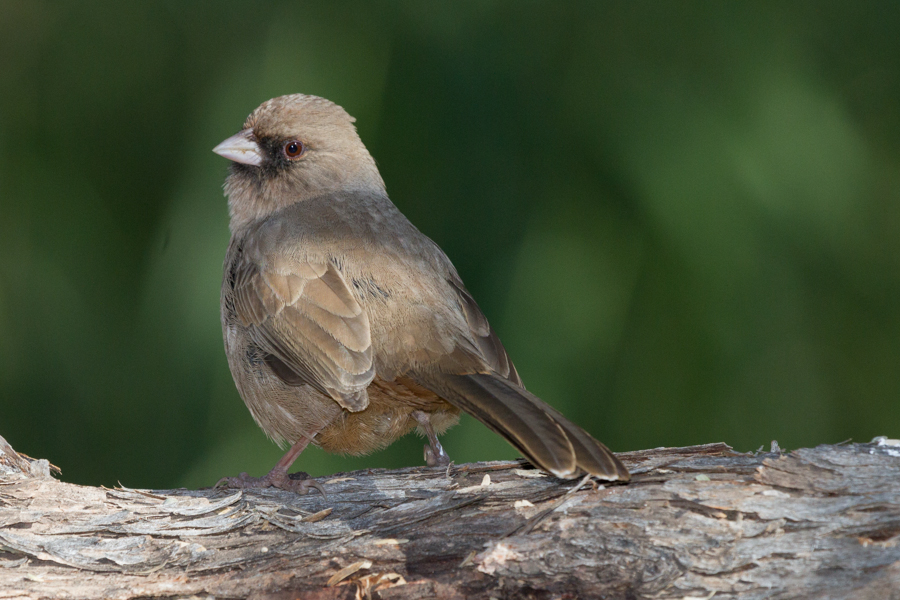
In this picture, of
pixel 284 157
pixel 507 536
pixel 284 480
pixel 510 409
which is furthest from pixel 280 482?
pixel 284 157

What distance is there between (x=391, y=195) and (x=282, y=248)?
5.11 ft

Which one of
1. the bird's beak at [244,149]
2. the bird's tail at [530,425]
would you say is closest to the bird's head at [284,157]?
the bird's beak at [244,149]

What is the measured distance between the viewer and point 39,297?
16.6 ft

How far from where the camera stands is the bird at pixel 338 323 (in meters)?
3.09

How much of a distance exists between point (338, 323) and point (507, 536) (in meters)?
1.14

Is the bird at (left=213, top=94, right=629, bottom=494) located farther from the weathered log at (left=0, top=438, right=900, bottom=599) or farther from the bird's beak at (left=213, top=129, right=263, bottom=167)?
the weathered log at (left=0, top=438, right=900, bottom=599)

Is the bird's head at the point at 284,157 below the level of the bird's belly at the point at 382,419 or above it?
above

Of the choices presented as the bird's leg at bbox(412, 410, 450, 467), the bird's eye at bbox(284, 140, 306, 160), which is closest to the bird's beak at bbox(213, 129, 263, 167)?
the bird's eye at bbox(284, 140, 306, 160)

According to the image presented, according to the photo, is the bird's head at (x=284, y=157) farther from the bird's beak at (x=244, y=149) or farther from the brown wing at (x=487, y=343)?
the brown wing at (x=487, y=343)

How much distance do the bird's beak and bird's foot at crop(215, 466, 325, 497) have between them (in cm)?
148

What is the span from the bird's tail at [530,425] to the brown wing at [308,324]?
0.26m

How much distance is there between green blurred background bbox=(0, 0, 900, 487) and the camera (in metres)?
4.58

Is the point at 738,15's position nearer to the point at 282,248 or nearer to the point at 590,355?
the point at 590,355

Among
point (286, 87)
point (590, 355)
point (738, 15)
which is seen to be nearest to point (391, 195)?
point (286, 87)
